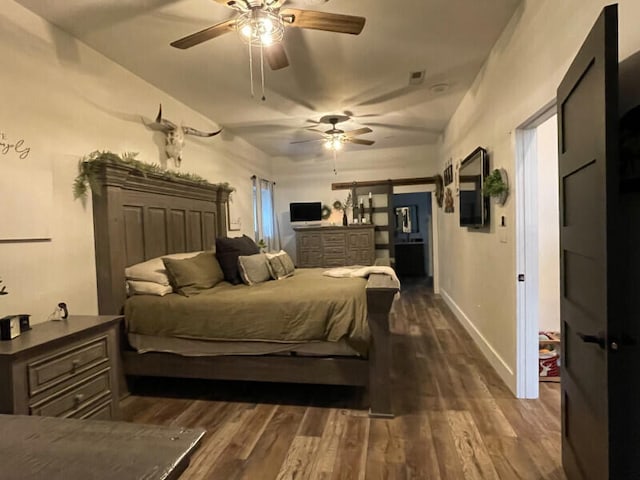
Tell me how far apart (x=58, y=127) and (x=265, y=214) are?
14.7ft

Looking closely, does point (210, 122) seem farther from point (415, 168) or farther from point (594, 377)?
point (594, 377)

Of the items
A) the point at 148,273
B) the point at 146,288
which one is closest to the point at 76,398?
the point at 146,288

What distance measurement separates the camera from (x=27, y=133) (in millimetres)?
2340

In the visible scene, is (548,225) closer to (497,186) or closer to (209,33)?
(497,186)

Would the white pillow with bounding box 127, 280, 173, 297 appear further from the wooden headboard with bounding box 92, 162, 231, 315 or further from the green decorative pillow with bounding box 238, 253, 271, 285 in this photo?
the green decorative pillow with bounding box 238, 253, 271, 285

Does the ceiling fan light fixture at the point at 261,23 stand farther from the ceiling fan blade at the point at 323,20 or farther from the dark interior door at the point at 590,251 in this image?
the dark interior door at the point at 590,251

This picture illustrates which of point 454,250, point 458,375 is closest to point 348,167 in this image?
point 454,250

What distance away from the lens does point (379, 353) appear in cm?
248

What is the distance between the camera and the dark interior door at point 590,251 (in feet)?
3.99

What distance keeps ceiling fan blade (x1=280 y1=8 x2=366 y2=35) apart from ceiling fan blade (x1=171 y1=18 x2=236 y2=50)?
1.11 ft

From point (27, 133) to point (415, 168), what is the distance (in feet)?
19.5

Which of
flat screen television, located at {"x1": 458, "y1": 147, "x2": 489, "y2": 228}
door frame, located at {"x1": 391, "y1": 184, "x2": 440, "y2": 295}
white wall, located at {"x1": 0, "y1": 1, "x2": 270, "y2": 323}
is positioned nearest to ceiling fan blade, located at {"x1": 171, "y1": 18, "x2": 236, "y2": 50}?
Answer: white wall, located at {"x1": 0, "y1": 1, "x2": 270, "y2": 323}

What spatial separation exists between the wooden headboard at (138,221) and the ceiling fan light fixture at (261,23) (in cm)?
153

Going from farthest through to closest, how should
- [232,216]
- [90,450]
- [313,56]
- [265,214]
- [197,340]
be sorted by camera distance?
[265,214] < [232,216] < [313,56] < [197,340] < [90,450]
